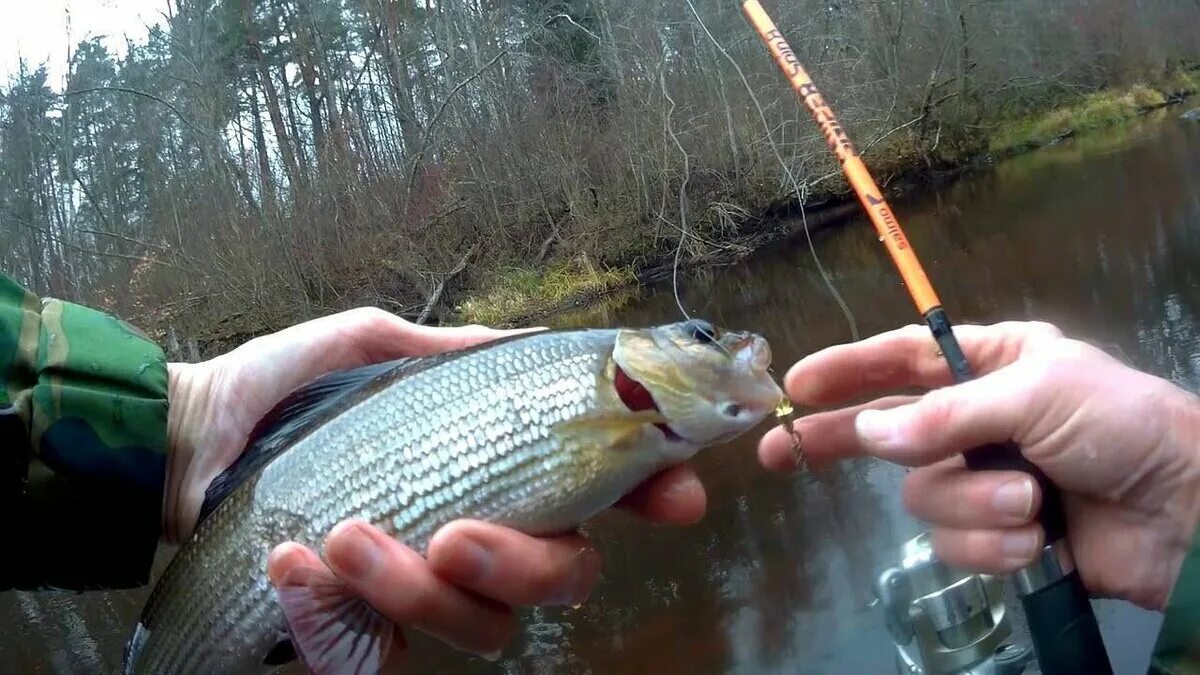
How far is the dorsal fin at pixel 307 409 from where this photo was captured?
227 centimetres

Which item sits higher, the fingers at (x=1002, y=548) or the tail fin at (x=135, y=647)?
the tail fin at (x=135, y=647)

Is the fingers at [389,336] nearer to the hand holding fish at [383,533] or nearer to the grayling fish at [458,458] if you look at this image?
the hand holding fish at [383,533]

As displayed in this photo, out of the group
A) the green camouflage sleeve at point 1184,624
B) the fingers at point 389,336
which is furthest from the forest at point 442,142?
the green camouflage sleeve at point 1184,624

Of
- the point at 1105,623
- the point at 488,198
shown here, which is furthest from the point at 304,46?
the point at 1105,623

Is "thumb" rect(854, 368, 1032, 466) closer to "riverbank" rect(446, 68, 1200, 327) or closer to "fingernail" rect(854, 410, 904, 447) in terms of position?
"fingernail" rect(854, 410, 904, 447)

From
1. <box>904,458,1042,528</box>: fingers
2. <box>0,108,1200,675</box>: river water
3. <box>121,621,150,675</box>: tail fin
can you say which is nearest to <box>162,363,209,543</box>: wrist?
<box>121,621,150,675</box>: tail fin

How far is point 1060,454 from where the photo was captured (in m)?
1.88

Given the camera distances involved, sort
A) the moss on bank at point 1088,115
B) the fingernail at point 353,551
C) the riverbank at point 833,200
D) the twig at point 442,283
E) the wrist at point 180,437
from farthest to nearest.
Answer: the moss on bank at point 1088,115, the twig at point 442,283, the riverbank at point 833,200, the wrist at point 180,437, the fingernail at point 353,551

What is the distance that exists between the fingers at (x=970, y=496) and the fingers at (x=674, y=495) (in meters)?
0.52

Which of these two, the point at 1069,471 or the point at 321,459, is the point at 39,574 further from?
the point at 1069,471

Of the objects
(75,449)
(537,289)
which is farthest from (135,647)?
(537,289)

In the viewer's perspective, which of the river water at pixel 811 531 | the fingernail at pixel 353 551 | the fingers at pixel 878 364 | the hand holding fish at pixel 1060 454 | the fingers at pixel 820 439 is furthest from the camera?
the river water at pixel 811 531

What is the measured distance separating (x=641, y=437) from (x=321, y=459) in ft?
2.55

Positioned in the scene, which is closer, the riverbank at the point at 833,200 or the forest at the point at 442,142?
the riverbank at the point at 833,200
